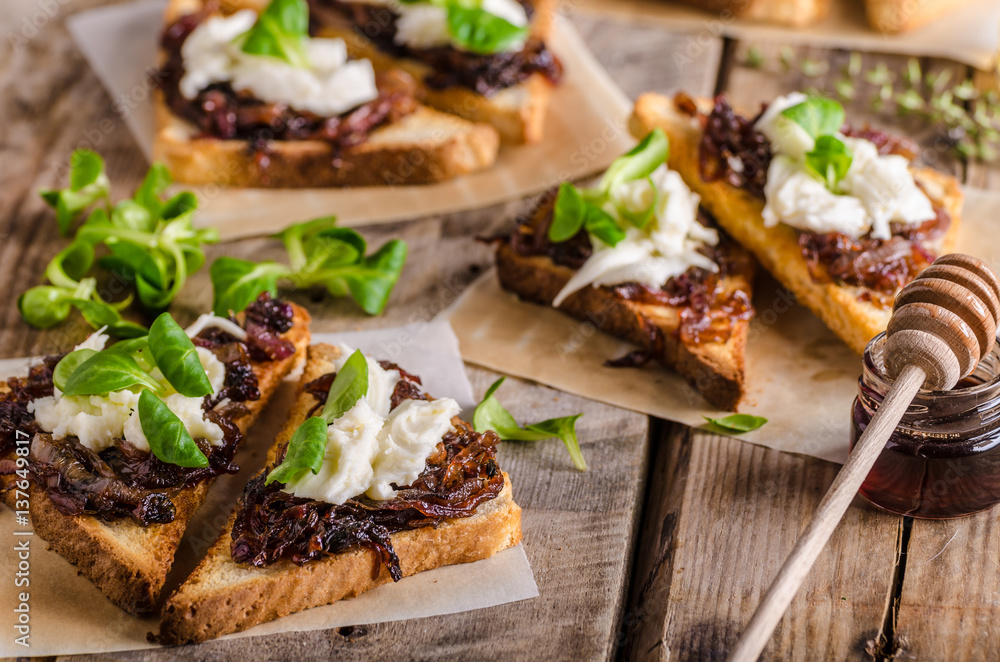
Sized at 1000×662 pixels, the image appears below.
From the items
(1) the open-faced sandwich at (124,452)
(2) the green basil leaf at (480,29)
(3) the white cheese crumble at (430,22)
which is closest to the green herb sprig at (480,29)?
(2) the green basil leaf at (480,29)

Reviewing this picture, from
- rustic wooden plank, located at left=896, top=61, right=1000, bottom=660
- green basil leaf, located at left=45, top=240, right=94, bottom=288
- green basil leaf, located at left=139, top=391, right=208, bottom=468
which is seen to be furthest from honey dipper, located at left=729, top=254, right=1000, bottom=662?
green basil leaf, located at left=45, top=240, right=94, bottom=288

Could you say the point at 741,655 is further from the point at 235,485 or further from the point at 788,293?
the point at 788,293

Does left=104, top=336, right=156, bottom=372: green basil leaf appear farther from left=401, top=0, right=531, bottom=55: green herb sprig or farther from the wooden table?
left=401, top=0, right=531, bottom=55: green herb sprig

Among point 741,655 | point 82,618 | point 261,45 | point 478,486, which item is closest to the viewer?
point 741,655

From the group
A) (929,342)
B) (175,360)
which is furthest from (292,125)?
(929,342)

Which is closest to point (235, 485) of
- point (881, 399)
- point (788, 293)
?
point (881, 399)

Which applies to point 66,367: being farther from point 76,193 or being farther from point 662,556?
point 662,556
